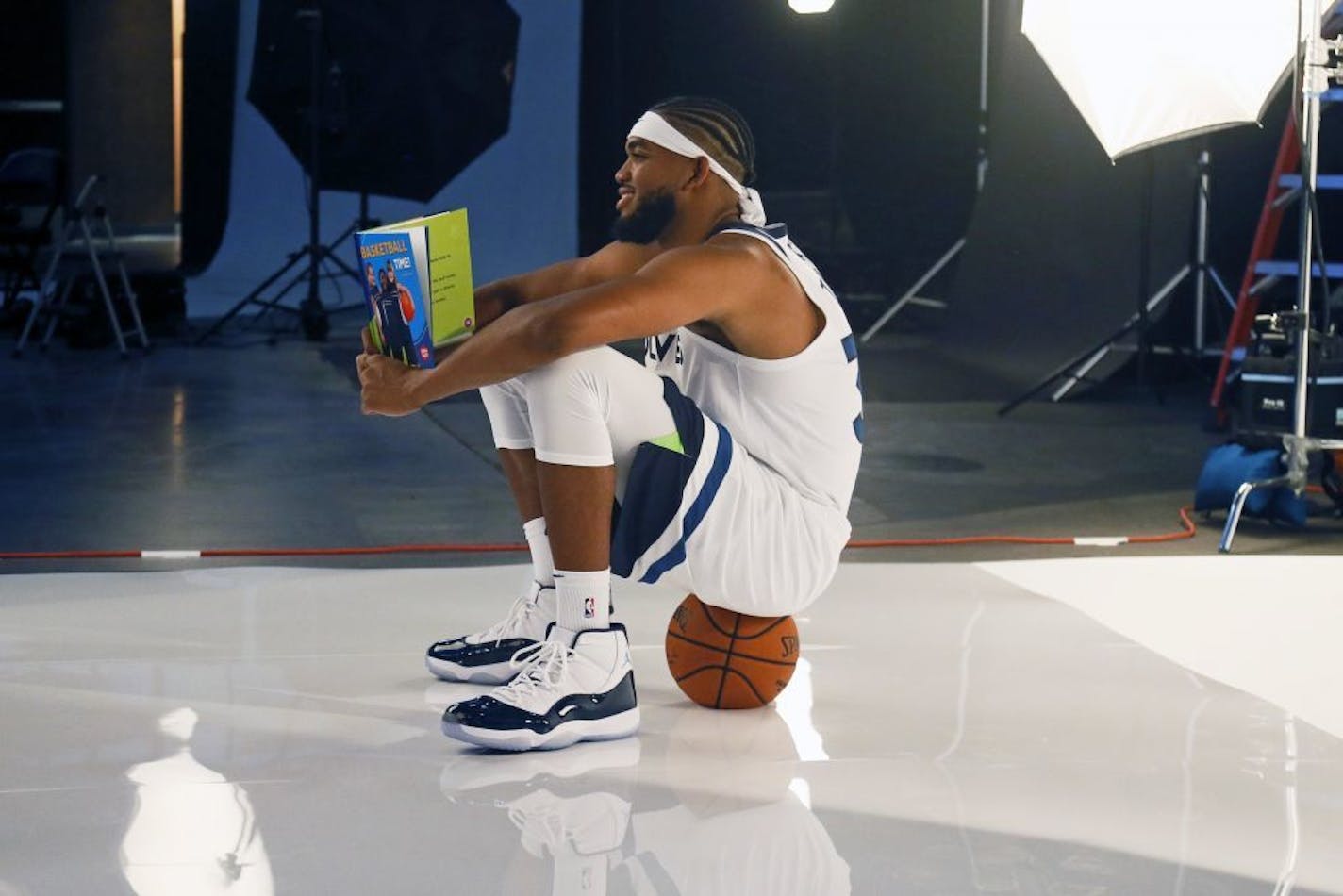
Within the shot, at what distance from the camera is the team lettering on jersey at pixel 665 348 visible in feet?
8.95

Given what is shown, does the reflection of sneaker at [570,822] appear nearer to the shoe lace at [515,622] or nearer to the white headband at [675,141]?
the shoe lace at [515,622]

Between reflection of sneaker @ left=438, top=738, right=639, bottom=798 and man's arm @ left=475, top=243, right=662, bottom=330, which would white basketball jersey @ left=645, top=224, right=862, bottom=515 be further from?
reflection of sneaker @ left=438, top=738, right=639, bottom=798

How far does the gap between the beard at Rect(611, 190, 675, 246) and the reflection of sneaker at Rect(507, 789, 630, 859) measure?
0.85 m

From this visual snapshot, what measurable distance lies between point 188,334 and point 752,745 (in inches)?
255

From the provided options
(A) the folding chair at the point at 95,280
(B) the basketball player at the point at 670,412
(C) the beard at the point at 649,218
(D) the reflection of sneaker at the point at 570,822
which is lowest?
(A) the folding chair at the point at 95,280

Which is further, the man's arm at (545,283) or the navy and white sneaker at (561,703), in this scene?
the man's arm at (545,283)

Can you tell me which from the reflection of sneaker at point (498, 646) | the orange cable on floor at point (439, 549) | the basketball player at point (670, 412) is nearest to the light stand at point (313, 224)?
the orange cable on floor at point (439, 549)

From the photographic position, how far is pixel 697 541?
259 centimetres

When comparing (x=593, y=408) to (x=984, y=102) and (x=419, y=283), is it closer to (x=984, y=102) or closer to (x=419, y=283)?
(x=419, y=283)

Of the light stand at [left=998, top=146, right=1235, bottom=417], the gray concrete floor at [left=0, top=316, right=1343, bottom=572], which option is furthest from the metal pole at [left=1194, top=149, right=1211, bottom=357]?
the gray concrete floor at [left=0, top=316, right=1343, bottom=572]

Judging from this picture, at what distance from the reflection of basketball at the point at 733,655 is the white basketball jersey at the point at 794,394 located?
212mm

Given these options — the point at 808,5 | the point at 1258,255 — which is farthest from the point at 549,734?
the point at 1258,255

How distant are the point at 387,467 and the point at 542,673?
275cm

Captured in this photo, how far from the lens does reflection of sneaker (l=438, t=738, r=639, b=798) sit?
2377 mm
